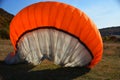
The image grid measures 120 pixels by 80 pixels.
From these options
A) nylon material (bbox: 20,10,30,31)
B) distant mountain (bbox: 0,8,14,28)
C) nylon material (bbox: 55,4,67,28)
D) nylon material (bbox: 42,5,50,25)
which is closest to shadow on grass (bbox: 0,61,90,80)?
nylon material (bbox: 20,10,30,31)

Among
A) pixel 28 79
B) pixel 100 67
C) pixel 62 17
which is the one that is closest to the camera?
pixel 28 79

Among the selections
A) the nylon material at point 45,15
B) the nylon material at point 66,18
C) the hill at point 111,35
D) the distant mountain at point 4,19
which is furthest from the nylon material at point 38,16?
the distant mountain at point 4,19

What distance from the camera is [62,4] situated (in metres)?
12.2

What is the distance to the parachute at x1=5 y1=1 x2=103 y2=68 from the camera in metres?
11.7

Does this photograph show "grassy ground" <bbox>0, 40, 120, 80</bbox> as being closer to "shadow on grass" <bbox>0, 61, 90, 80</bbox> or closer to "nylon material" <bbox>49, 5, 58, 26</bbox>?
"shadow on grass" <bbox>0, 61, 90, 80</bbox>

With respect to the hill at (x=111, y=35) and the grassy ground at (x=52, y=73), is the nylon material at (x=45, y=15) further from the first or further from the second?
the hill at (x=111, y=35)

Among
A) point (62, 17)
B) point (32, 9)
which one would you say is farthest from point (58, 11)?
point (32, 9)

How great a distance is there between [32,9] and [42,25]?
0.77 m

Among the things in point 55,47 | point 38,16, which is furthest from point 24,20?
point 55,47

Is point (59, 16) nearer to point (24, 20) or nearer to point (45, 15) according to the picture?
point (45, 15)

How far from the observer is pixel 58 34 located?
11.8 m

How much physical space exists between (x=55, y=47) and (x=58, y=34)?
0.54 m

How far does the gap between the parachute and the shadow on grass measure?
370mm

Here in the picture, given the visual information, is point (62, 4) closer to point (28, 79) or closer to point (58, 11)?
point (58, 11)
